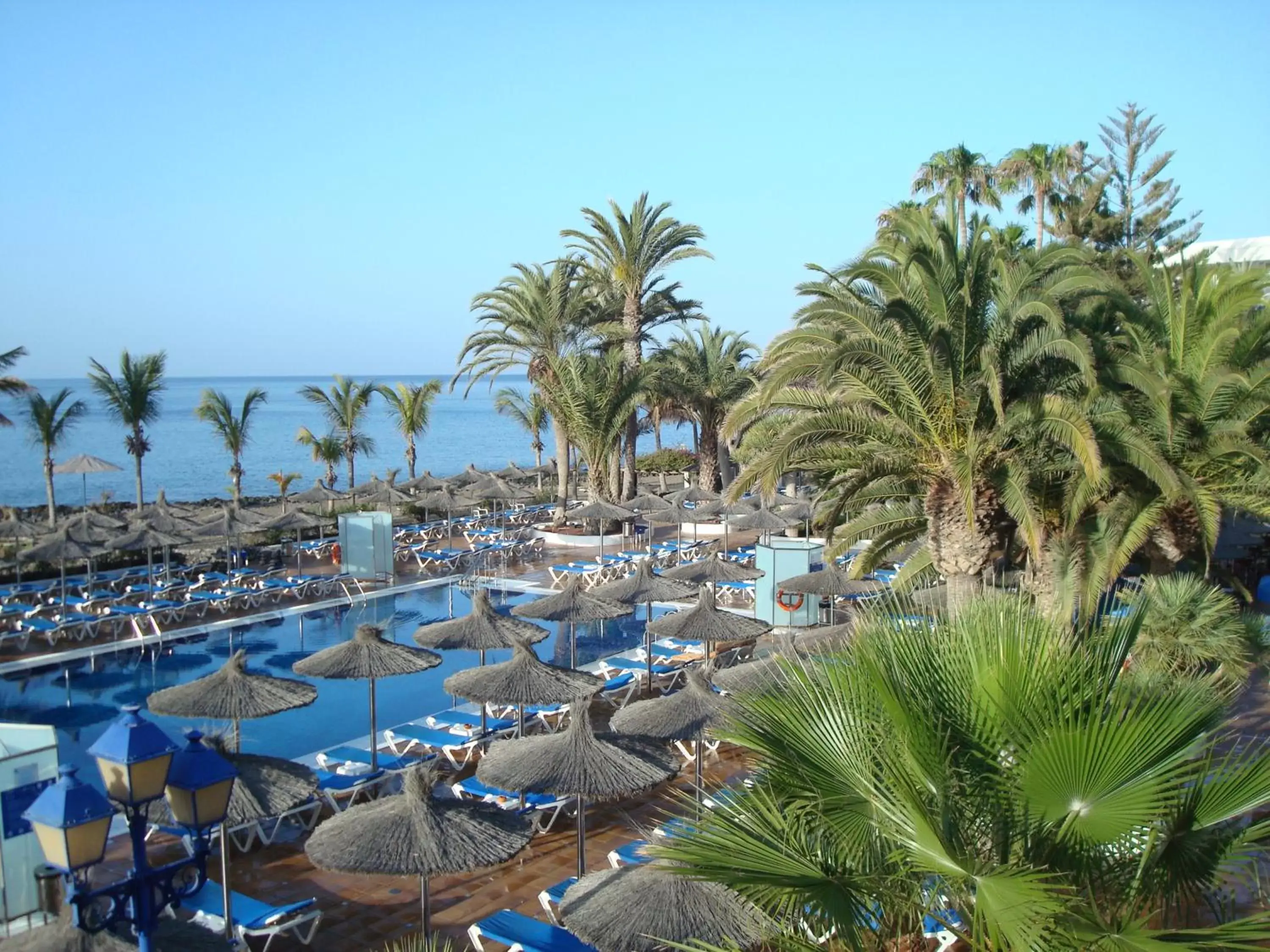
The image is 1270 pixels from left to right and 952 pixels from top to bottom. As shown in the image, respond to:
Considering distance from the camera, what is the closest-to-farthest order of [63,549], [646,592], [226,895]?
1. [226,895]
2. [646,592]
3. [63,549]

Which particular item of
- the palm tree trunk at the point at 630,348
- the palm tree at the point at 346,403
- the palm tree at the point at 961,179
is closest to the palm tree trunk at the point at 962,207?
the palm tree at the point at 961,179

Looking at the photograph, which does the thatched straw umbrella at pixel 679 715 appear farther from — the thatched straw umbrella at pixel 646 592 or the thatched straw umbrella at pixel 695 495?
the thatched straw umbrella at pixel 695 495

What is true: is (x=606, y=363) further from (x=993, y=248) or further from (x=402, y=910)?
(x=402, y=910)

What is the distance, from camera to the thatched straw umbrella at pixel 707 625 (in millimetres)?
13078

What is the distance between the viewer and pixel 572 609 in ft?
45.6

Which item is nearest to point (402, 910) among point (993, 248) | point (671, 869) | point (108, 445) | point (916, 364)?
point (671, 869)

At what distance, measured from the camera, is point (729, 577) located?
→ 17.6m

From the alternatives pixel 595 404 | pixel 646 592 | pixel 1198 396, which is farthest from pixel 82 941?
pixel 595 404

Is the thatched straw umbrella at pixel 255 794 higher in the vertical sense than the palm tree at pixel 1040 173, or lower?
lower

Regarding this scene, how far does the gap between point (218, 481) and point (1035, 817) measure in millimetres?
85356

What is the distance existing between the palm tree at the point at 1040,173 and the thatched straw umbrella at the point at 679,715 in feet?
88.2

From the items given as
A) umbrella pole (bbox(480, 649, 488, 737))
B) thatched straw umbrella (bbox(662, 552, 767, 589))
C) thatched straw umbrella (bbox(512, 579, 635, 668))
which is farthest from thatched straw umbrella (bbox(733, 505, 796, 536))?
umbrella pole (bbox(480, 649, 488, 737))

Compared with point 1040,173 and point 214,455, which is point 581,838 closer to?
point 1040,173

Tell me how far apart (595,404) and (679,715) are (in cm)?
2042
